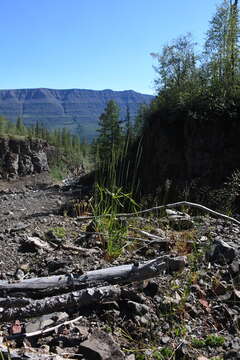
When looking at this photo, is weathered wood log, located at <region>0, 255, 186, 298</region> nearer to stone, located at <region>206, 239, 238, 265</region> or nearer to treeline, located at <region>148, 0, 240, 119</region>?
stone, located at <region>206, 239, 238, 265</region>

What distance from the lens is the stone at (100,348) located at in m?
2.31

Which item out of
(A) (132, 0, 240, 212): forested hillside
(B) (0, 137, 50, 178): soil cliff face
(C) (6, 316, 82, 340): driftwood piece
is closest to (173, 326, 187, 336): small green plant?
(C) (6, 316, 82, 340): driftwood piece

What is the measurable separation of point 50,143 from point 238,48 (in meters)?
44.3

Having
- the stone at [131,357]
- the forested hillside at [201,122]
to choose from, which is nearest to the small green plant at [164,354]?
the stone at [131,357]

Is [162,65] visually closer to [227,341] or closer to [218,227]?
[218,227]

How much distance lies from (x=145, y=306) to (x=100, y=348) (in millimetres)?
659

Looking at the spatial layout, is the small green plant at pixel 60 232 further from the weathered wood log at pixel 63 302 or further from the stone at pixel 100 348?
the stone at pixel 100 348

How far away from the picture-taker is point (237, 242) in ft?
14.8

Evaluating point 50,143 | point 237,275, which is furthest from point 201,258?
point 50,143

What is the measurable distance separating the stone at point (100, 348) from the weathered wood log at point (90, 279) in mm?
634

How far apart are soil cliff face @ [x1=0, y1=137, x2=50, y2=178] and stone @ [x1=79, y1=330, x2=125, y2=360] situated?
132 ft

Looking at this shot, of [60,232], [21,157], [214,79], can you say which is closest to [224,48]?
[214,79]

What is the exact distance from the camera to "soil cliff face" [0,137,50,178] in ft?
140

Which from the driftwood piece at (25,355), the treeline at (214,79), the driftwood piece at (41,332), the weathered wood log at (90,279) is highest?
the treeline at (214,79)
